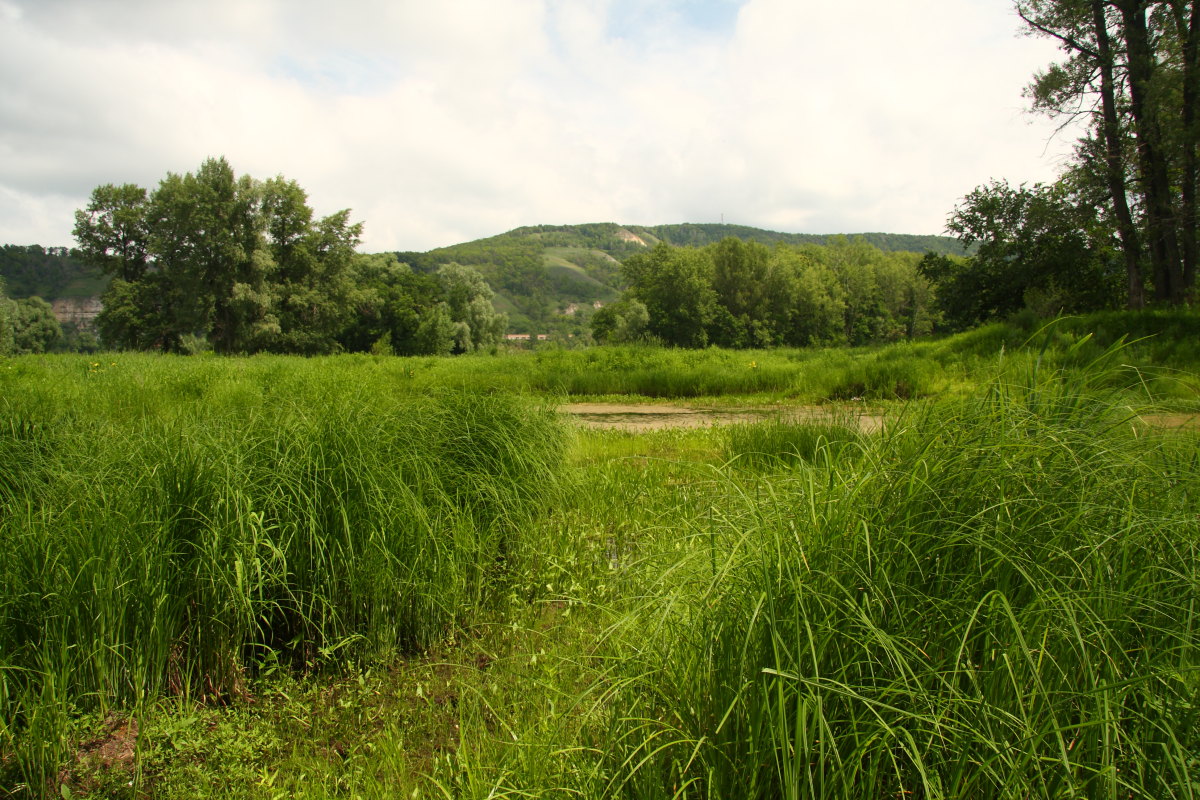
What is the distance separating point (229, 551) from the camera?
9.79ft

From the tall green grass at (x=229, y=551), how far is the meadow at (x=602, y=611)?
0.02 metres

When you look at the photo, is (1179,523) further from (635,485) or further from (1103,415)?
(635,485)

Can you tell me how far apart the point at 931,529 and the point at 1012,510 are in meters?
0.28

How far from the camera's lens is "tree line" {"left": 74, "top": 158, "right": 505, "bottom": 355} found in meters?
37.9

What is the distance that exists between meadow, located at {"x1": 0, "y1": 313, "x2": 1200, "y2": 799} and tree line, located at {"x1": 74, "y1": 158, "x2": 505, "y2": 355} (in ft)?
123

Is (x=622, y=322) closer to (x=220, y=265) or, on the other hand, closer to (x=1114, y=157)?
(x=220, y=265)

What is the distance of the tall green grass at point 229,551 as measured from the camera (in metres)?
2.60

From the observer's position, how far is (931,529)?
73.4 inches

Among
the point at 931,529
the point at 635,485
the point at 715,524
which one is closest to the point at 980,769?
the point at 931,529

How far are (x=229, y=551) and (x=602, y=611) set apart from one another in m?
1.73

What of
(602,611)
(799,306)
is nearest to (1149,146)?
(602,611)

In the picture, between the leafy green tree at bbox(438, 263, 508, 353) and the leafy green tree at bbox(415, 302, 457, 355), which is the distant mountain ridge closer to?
the leafy green tree at bbox(438, 263, 508, 353)

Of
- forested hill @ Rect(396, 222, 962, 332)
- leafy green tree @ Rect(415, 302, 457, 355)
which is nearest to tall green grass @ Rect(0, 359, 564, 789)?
leafy green tree @ Rect(415, 302, 457, 355)

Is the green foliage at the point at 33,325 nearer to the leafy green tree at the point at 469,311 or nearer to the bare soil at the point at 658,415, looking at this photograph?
the leafy green tree at the point at 469,311
